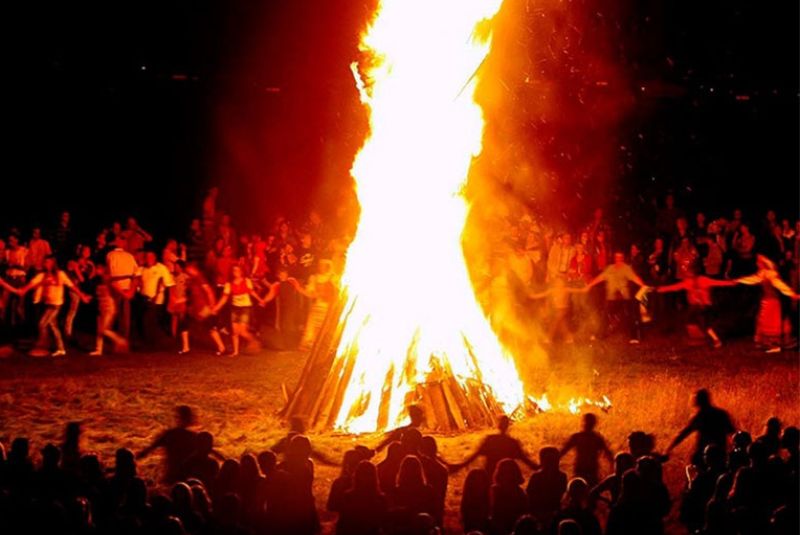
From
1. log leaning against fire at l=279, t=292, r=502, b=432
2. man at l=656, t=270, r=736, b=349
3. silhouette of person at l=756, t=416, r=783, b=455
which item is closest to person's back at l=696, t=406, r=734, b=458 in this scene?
silhouette of person at l=756, t=416, r=783, b=455

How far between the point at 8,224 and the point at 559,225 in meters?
12.6

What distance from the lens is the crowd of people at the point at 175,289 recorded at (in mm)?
15273

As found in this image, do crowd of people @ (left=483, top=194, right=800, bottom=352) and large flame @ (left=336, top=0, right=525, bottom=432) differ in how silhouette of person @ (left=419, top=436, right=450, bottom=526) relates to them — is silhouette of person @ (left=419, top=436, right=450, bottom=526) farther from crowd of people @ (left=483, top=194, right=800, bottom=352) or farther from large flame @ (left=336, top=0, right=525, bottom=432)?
crowd of people @ (left=483, top=194, right=800, bottom=352)

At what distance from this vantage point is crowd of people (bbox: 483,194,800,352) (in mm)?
15445

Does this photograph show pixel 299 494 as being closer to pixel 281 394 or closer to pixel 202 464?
pixel 202 464

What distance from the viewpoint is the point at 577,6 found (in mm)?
24500

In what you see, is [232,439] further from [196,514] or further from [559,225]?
[559,225]

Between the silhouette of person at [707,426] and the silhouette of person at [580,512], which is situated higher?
the silhouette of person at [707,426]

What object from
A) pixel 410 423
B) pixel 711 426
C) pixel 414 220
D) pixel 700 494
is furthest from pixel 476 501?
pixel 414 220

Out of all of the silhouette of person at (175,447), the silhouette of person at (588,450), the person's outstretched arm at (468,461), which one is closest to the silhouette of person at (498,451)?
the person's outstretched arm at (468,461)

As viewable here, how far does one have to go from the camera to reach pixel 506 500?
A: 636cm

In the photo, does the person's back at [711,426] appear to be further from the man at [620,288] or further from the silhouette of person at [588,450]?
the man at [620,288]

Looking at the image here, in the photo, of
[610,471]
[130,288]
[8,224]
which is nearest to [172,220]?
[8,224]

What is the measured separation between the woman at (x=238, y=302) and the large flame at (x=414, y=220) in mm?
4722
